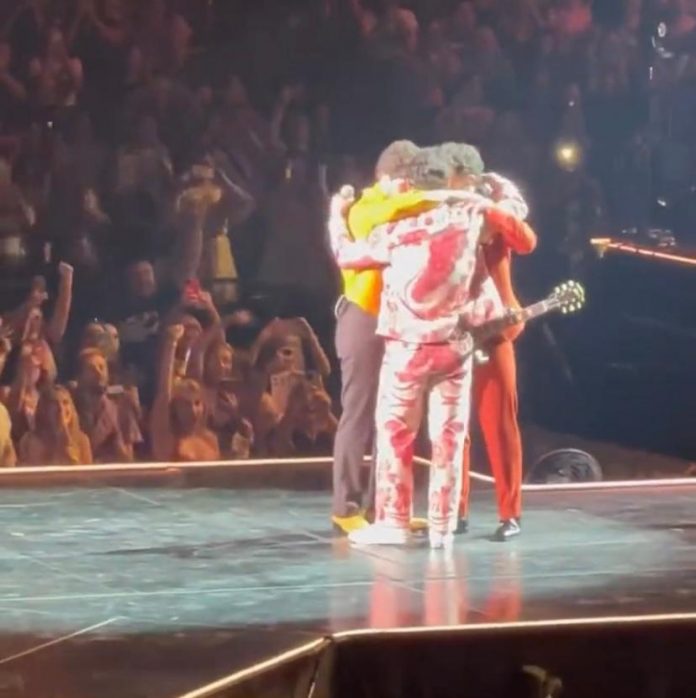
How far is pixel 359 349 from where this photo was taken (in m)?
4.80

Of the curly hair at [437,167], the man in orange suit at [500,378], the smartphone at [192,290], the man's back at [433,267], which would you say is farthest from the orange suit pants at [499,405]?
the smartphone at [192,290]

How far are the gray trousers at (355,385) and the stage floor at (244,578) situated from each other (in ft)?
0.74

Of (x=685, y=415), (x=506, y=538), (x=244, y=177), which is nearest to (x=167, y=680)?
(x=506, y=538)

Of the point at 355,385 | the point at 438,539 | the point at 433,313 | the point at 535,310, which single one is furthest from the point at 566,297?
the point at 438,539

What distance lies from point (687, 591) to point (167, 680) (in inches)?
59.4

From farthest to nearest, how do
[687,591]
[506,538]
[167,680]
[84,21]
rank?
[84,21] → [506,538] → [687,591] → [167,680]

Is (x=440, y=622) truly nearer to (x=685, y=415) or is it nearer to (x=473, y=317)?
(x=473, y=317)

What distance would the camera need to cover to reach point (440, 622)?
146 inches

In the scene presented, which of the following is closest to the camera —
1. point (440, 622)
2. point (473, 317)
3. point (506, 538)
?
point (440, 622)

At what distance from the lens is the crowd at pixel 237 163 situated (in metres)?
6.30

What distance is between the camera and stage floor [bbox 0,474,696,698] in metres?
3.45

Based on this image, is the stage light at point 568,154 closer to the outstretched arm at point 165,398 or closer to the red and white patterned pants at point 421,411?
the outstretched arm at point 165,398

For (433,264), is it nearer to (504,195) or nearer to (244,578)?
(504,195)

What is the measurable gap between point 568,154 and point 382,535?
2.48 m
